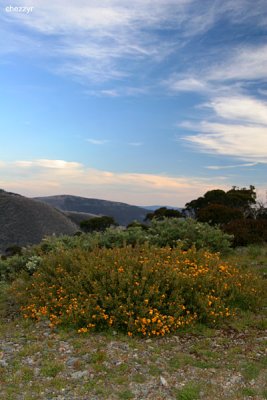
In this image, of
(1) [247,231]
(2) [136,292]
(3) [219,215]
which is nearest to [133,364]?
(2) [136,292]

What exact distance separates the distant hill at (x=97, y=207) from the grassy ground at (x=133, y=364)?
8648 centimetres

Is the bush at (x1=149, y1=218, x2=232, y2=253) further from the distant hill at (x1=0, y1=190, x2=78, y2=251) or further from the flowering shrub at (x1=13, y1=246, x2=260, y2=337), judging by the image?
the distant hill at (x1=0, y1=190, x2=78, y2=251)

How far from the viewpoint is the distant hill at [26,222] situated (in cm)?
5047

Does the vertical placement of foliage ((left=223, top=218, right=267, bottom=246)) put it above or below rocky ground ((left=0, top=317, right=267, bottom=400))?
above

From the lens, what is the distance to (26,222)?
178 feet

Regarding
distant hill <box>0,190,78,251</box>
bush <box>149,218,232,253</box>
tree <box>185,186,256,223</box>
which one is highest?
tree <box>185,186,256,223</box>

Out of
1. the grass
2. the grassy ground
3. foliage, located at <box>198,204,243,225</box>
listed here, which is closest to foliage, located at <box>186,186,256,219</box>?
foliage, located at <box>198,204,243,225</box>

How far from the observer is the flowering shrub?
703 cm

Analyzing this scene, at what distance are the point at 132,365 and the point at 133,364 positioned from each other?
0.11 feet

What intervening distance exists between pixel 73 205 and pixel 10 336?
11023 cm

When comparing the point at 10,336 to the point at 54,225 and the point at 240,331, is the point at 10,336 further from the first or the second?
the point at 54,225

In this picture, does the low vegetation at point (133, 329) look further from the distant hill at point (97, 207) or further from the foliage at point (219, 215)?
Result: the distant hill at point (97, 207)

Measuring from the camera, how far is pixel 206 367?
18.8 feet

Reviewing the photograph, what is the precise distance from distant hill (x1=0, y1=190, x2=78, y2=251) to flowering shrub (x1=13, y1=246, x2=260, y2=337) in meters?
40.8
